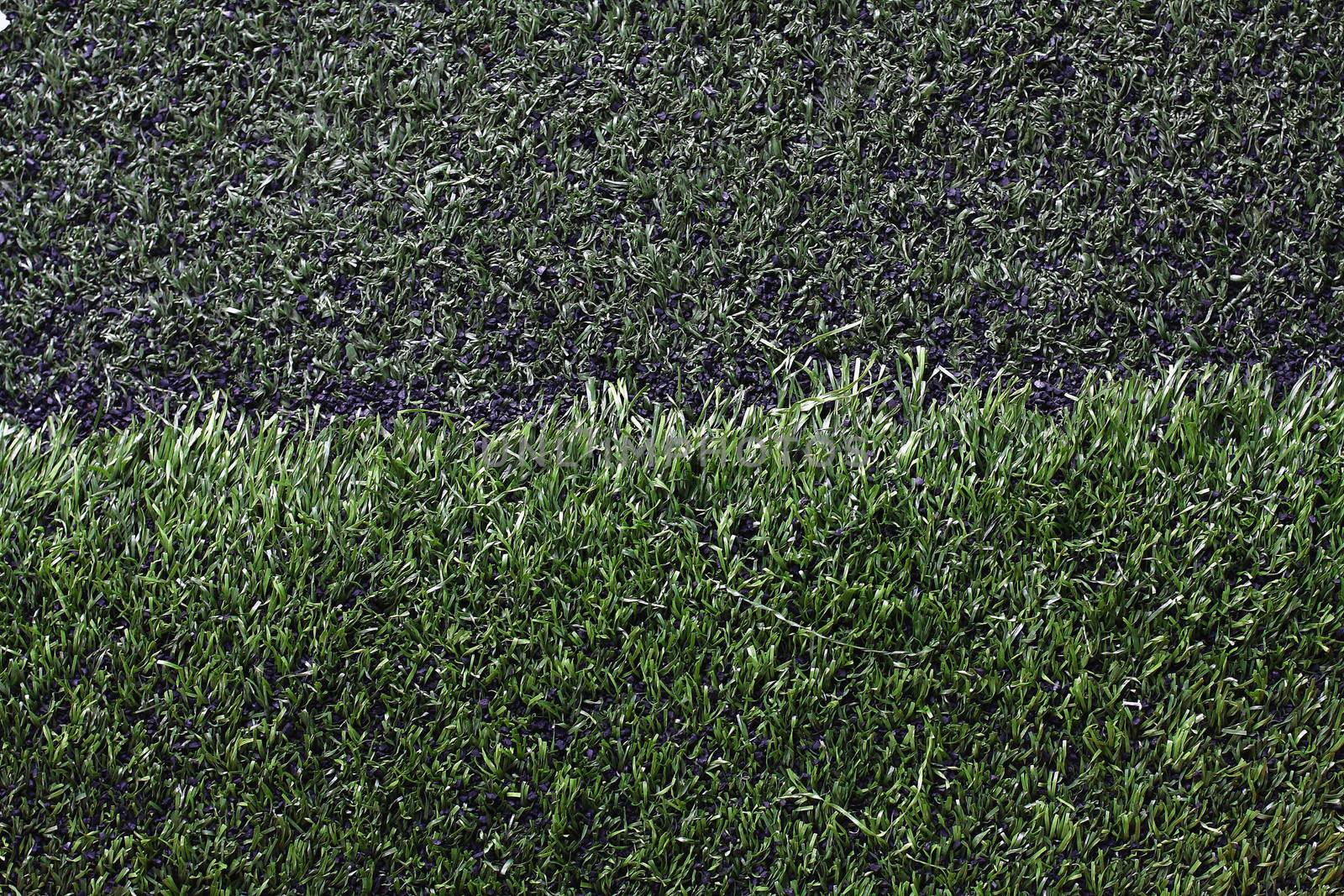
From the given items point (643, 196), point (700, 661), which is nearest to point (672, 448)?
point (700, 661)

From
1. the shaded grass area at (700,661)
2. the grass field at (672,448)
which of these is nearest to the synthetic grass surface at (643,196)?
the grass field at (672,448)

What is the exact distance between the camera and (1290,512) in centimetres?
236

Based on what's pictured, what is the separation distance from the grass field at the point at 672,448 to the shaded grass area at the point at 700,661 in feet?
0.03

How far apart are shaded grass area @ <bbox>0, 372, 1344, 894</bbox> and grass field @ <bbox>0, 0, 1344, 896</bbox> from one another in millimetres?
10

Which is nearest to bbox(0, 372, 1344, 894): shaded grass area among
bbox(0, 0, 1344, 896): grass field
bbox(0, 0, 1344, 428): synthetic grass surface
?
bbox(0, 0, 1344, 896): grass field

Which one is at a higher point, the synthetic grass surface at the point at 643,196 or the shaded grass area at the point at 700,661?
the synthetic grass surface at the point at 643,196

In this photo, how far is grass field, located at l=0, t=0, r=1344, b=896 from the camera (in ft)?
7.08

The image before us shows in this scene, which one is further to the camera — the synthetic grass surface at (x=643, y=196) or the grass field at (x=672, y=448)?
the synthetic grass surface at (x=643, y=196)

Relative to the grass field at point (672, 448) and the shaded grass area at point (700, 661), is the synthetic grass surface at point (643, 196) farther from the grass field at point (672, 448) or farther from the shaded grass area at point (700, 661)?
the shaded grass area at point (700, 661)

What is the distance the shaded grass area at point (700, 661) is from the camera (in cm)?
214

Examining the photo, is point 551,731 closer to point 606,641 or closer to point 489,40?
point 606,641

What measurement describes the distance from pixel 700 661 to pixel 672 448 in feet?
1.63

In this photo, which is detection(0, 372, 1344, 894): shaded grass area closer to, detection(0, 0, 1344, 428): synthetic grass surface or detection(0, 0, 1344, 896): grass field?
detection(0, 0, 1344, 896): grass field

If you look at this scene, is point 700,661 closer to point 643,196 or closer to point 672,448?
point 672,448
